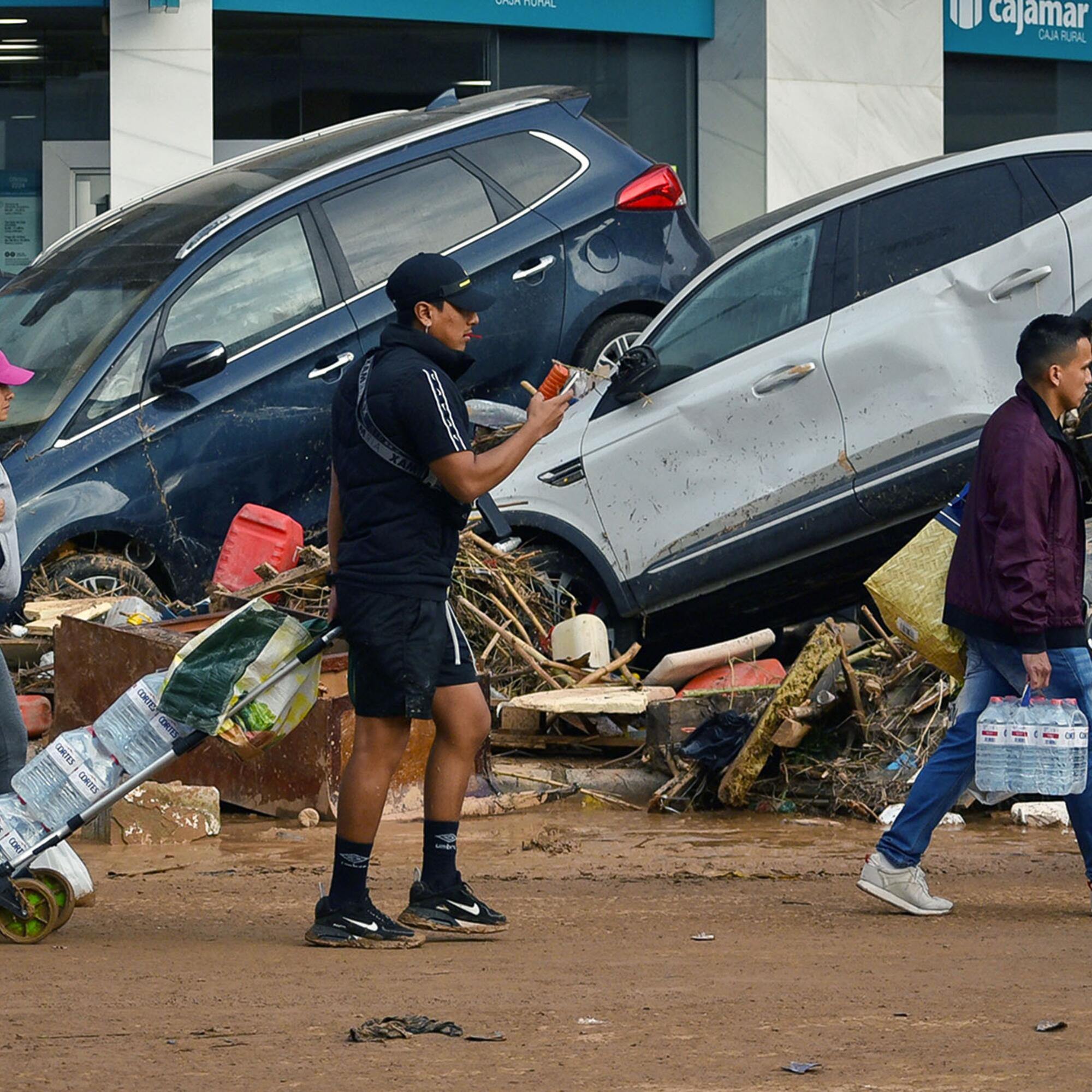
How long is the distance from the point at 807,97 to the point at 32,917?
13.2 meters

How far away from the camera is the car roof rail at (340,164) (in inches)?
367

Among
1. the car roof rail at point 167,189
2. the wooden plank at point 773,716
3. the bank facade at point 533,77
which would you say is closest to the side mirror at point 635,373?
the wooden plank at point 773,716

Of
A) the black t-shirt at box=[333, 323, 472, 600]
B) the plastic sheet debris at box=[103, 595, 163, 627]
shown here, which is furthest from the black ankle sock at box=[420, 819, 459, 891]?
the plastic sheet debris at box=[103, 595, 163, 627]

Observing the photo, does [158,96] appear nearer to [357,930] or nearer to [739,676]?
[739,676]

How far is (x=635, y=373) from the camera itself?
8.72 meters

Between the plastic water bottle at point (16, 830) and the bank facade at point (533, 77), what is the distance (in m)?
10.3

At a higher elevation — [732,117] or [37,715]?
[732,117]

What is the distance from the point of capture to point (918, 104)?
57.9 feet

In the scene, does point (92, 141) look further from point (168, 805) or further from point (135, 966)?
point (135, 966)

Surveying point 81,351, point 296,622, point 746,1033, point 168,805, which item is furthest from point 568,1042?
point 81,351

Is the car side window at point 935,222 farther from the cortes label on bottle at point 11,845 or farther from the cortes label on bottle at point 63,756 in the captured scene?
the cortes label on bottle at point 11,845

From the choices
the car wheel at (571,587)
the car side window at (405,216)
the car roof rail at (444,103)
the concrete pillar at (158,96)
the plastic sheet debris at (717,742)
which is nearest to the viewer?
the plastic sheet debris at (717,742)

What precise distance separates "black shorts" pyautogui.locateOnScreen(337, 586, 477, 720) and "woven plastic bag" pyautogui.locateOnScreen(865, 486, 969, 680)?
5.20 ft

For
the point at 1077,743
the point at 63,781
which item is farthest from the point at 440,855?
the point at 1077,743
